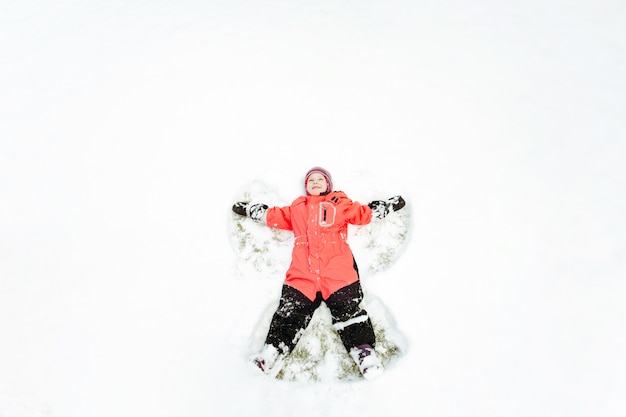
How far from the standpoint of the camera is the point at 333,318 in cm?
323

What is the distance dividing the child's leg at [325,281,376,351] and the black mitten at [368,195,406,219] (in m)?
0.67

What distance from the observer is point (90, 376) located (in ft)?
10.2

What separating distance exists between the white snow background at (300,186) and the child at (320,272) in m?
0.24

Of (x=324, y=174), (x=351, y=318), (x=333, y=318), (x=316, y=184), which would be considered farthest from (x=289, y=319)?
(x=324, y=174)

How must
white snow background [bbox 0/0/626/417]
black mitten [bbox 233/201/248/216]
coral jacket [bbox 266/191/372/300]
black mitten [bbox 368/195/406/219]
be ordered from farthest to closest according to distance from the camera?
1. black mitten [bbox 233/201/248/216]
2. black mitten [bbox 368/195/406/219]
3. coral jacket [bbox 266/191/372/300]
4. white snow background [bbox 0/0/626/417]

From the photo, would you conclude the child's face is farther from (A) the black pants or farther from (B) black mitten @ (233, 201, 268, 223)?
(A) the black pants

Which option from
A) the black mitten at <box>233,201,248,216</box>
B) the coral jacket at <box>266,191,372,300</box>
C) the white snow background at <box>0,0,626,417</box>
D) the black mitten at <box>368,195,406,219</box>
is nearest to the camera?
the white snow background at <box>0,0,626,417</box>

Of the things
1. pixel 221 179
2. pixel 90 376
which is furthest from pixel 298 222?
pixel 90 376

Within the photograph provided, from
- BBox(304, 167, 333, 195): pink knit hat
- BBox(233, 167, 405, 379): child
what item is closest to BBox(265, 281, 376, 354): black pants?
BBox(233, 167, 405, 379): child

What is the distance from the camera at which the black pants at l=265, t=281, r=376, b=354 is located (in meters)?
3.10

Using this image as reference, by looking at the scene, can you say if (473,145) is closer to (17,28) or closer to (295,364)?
(295,364)

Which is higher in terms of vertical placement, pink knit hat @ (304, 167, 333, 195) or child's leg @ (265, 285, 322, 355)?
pink knit hat @ (304, 167, 333, 195)

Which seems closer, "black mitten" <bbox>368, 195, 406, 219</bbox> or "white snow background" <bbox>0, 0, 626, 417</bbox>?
"white snow background" <bbox>0, 0, 626, 417</bbox>

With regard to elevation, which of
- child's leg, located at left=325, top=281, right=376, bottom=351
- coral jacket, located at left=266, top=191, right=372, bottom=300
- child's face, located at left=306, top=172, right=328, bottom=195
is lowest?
child's leg, located at left=325, top=281, right=376, bottom=351
